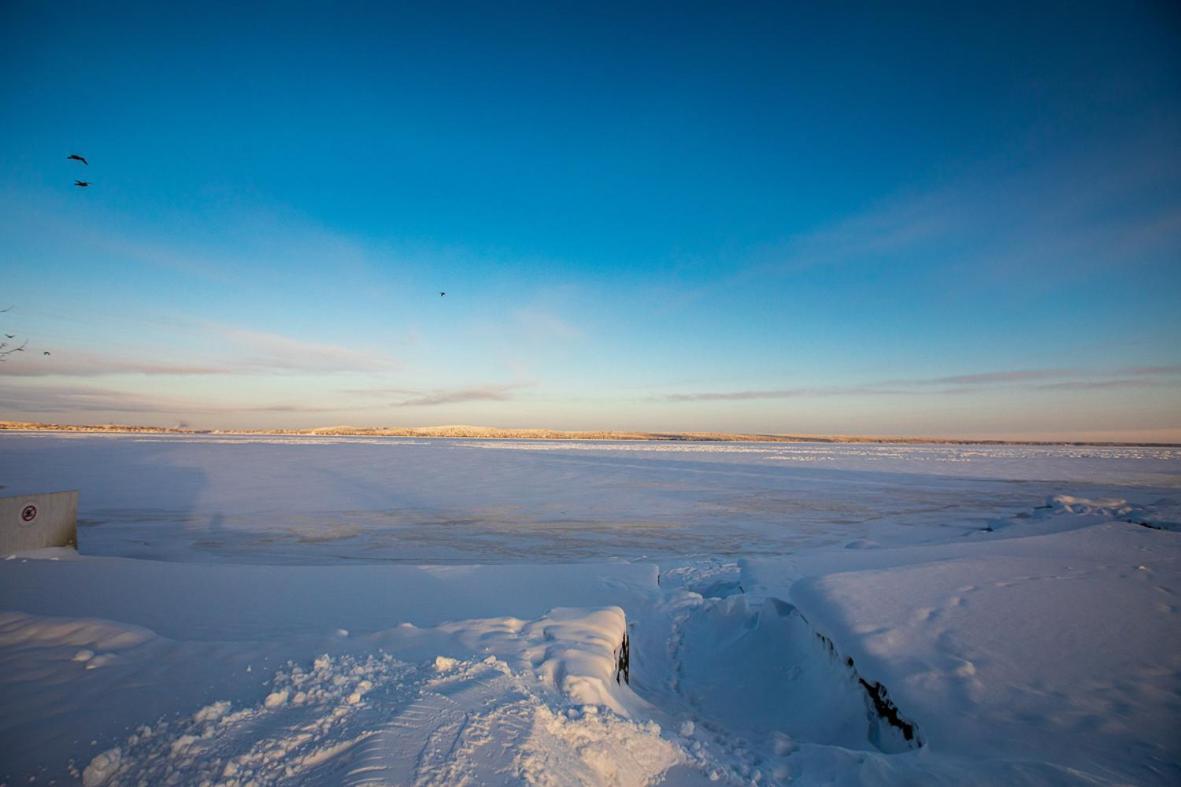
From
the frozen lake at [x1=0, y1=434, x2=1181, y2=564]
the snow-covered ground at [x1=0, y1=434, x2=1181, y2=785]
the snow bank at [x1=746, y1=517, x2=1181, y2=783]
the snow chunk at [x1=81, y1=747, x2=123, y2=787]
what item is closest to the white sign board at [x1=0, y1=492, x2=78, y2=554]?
the snow-covered ground at [x1=0, y1=434, x2=1181, y2=785]

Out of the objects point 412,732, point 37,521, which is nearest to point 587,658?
point 412,732

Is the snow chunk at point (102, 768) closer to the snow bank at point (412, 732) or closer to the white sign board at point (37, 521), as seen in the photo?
the snow bank at point (412, 732)

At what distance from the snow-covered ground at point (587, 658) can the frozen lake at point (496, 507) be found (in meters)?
0.16

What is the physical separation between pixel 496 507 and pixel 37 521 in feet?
22.9

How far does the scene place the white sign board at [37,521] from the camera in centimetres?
568

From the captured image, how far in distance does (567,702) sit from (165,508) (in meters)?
11.2

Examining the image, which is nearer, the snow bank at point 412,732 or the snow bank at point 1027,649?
the snow bank at point 412,732

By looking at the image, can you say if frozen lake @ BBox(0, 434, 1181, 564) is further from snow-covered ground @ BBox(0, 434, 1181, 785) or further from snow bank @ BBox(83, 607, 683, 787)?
snow bank @ BBox(83, 607, 683, 787)

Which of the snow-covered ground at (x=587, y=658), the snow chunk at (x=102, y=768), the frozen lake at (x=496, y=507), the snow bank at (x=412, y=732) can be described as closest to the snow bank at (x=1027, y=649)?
the snow-covered ground at (x=587, y=658)

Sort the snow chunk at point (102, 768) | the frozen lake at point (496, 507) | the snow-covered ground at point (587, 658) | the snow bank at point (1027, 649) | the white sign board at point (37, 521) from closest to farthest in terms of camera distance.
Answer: the snow chunk at point (102, 768)
the snow-covered ground at point (587, 658)
the snow bank at point (1027, 649)
the white sign board at point (37, 521)
the frozen lake at point (496, 507)

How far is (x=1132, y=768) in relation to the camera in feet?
8.29

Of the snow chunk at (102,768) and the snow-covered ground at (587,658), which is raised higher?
the snow chunk at (102,768)

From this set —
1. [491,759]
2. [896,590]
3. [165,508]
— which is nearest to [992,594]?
[896,590]

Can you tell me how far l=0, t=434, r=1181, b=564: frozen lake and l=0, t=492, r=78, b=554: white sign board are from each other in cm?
56
